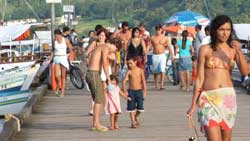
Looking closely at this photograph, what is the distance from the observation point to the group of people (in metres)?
8.52

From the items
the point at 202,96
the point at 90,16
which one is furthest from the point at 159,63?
the point at 90,16

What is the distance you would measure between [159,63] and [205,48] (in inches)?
540

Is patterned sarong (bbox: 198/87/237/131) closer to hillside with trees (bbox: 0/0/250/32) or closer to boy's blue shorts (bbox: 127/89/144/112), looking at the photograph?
boy's blue shorts (bbox: 127/89/144/112)

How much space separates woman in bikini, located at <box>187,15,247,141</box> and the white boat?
619 inches

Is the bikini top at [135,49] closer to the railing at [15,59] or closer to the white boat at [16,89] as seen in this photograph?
the white boat at [16,89]

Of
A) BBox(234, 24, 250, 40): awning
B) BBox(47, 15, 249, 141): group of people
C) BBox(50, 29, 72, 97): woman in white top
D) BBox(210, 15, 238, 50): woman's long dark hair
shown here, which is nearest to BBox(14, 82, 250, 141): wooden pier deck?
BBox(47, 15, 249, 141): group of people

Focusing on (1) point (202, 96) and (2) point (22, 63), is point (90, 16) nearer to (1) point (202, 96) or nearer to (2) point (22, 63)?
(2) point (22, 63)

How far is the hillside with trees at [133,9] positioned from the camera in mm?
82200

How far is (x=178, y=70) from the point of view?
23.0m

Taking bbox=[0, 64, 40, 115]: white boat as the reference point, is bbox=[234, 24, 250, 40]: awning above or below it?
above

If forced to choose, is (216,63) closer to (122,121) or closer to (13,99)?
(122,121)

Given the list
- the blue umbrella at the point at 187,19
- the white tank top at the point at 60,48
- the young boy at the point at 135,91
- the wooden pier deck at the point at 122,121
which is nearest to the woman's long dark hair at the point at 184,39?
the wooden pier deck at the point at 122,121

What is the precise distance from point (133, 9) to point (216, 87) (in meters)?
96.7

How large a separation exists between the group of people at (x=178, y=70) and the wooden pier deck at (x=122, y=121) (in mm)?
501
